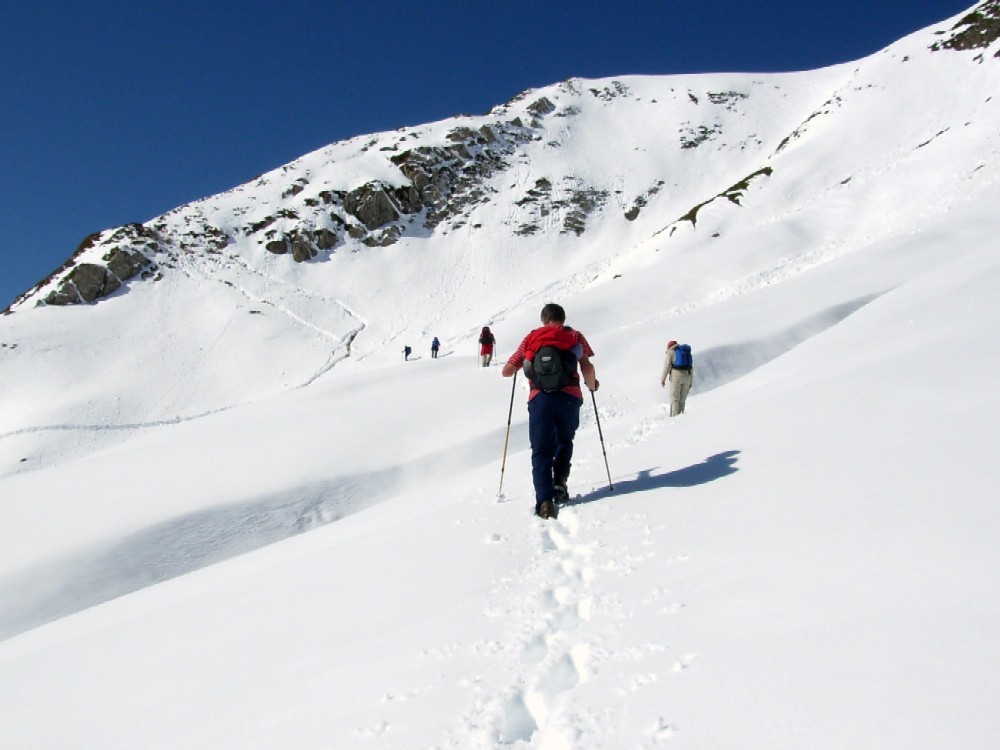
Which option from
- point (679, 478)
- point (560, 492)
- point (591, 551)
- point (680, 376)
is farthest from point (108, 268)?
point (591, 551)

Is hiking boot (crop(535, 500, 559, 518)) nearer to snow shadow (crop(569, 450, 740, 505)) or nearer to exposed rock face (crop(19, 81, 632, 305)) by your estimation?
snow shadow (crop(569, 450, 740, 505))

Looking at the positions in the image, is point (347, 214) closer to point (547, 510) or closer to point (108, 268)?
point (108, 268)

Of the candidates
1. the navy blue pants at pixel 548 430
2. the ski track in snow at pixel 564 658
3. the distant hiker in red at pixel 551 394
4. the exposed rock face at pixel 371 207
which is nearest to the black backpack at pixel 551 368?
the distant hiker in red at pixel 551 394

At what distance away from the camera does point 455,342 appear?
46375mm

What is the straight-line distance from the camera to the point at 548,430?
5848mm

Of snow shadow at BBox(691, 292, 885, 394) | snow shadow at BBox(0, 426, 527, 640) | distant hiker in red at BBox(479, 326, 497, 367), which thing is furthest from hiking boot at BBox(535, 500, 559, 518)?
distant hiker in red at BBox(479, 326, 497, 367)

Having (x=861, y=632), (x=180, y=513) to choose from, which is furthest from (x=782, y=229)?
(x=861, y=632)

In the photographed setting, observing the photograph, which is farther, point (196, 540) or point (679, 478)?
point (196, 540)

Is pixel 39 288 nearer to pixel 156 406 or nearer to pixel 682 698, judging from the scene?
pixel 156 406

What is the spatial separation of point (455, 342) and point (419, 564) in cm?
4222

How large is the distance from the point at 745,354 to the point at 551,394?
1151cm

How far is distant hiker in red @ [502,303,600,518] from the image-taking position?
5.72m

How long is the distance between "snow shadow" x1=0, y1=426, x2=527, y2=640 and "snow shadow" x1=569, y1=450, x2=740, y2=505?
18.4 feet

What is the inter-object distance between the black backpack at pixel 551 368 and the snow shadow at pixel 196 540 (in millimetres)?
5824
